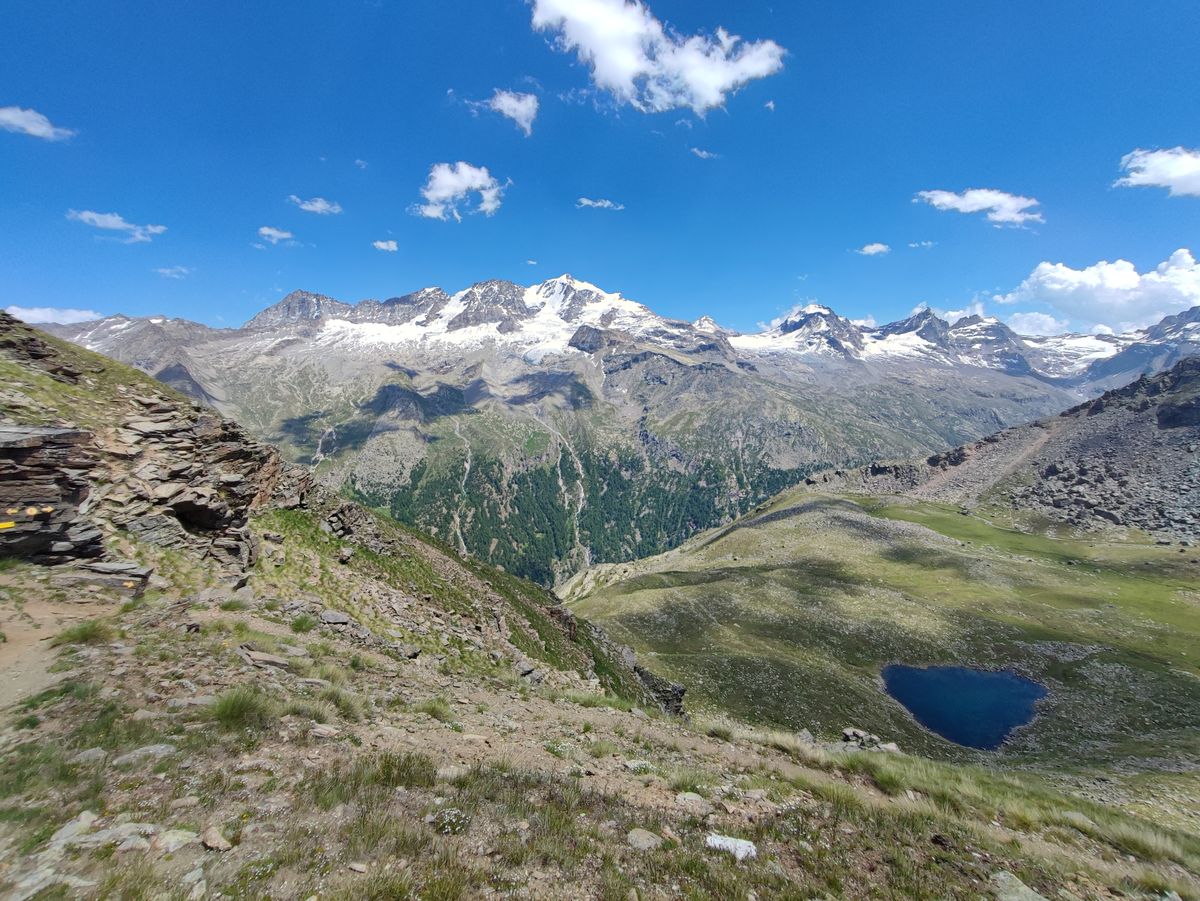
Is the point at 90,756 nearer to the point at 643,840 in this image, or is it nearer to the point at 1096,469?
the point at 643,840

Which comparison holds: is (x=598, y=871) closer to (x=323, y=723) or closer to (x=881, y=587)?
(x=323, y=723)

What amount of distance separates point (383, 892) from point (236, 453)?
79.9ft

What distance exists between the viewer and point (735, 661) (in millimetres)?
51875

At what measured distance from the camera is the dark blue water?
50062 mm

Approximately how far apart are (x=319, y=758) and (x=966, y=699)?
6999 centimetres

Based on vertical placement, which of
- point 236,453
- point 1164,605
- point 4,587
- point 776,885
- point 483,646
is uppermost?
point 236,453

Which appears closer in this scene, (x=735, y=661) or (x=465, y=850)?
(x=465, y=850)

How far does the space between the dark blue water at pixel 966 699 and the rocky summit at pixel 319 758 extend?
2872cm

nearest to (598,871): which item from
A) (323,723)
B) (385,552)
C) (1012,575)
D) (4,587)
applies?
(323,723)

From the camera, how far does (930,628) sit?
68.8m

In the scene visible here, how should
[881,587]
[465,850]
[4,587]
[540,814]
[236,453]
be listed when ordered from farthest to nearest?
Result: [881,587] → [236,453] → [4,587] → [540,814] → [465,850]

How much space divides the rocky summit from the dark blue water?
94.2ft

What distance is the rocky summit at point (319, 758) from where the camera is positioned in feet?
22.5

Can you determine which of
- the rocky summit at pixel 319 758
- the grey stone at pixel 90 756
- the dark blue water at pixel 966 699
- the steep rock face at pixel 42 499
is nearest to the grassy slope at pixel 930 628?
the dark blue water at pixel 966 699
